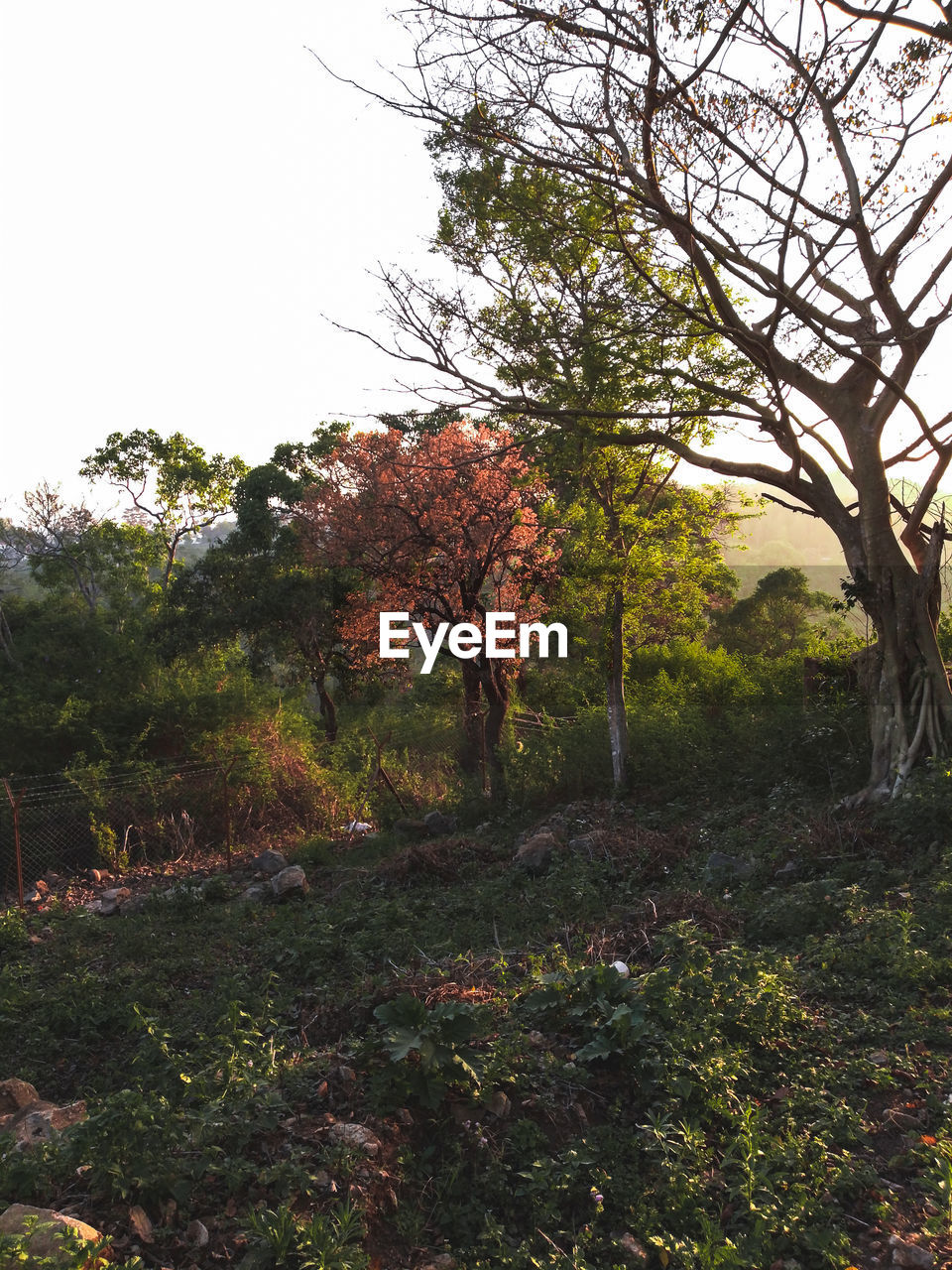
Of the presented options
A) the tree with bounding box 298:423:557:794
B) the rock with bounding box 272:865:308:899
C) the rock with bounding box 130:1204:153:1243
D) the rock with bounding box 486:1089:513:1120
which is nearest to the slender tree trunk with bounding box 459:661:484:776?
the tree with bounding box 298:423:557:794

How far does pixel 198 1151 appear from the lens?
3283 mm

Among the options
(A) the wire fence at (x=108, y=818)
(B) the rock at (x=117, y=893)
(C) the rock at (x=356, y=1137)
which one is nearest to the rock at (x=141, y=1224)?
(C) the rock at (x=356, y=1137)

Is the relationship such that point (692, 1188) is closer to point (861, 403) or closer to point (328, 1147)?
point (328, 1147)

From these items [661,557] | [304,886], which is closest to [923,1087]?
[304,886]

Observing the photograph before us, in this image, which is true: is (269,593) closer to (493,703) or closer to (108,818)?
(493,703)

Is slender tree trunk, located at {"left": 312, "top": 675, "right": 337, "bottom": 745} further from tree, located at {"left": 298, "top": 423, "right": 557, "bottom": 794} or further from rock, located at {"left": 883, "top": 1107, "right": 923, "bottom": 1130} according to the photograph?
rock, located at {"left": 883, "top": 1107, "right": 923, "bottom": 1130}

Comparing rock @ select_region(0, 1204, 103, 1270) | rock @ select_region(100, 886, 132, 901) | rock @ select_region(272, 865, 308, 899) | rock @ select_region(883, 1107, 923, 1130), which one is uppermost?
rock @ select_region(0, 1204, 103, 1270)

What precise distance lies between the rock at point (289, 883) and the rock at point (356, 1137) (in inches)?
196

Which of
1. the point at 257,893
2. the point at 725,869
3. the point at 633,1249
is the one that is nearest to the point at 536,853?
the point at 725,869

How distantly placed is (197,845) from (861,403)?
30.8 ft

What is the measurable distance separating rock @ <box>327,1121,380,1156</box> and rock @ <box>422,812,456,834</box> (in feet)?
24.8

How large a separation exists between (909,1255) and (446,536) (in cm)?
1084

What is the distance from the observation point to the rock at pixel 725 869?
24.0ft

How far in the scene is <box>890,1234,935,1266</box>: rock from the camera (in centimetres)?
294
